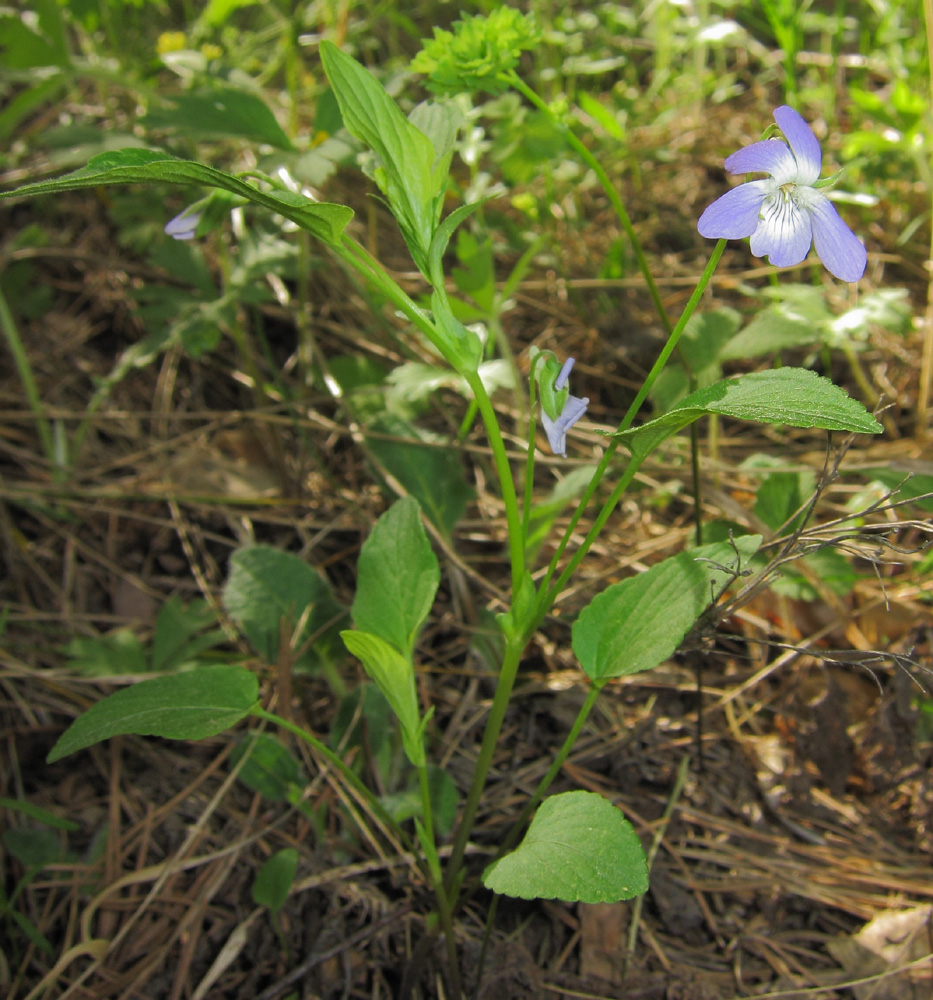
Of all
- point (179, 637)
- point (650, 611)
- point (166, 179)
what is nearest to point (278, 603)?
point (179, 637)

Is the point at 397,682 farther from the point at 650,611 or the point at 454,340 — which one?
the point at 454,340

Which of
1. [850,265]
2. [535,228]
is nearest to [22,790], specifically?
[850,265]

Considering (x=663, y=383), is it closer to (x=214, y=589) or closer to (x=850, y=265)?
(x=850, y=265)

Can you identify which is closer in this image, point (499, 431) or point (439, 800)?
point (499, 431)

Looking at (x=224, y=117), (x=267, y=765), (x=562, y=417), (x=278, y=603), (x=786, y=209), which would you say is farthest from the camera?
(x=224, y=117)

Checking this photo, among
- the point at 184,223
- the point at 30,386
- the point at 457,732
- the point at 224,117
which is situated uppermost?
the point at 224,117

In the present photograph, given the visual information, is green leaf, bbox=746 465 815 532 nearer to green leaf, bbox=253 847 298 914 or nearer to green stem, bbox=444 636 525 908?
green stem, bbox=444 636 525 908

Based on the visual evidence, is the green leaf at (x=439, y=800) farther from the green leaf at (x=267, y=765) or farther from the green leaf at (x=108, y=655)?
the green leaf at (x=108, y=655)
